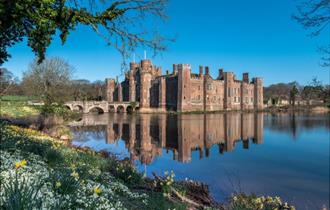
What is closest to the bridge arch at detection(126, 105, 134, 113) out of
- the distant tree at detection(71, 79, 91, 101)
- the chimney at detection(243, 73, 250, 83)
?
the distant tree at detection(71, 79, 91, 101)

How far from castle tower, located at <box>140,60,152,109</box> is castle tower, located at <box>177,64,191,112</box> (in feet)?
30.3

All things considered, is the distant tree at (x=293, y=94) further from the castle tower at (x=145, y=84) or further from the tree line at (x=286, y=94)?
the castle tower at (x=145, y=84)

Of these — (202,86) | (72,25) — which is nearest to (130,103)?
(202,86)

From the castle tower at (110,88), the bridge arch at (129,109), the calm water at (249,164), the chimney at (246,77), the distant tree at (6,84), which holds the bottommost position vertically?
the calm water at (249,164)

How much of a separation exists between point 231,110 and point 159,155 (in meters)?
71.9

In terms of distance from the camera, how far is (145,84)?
81.4 meters

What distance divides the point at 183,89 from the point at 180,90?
2.41 feet

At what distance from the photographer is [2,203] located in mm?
3324

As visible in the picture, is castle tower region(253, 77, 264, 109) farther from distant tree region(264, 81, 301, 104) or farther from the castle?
distant tree region(264, 81, 301, 104)

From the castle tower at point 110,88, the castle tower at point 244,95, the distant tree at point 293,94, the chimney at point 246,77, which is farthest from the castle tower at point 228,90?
the castle tower at point 110,88

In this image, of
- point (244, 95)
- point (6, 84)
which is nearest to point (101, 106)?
point (244, 95)

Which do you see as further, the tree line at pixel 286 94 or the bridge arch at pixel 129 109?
the tree line at pixel 286 94

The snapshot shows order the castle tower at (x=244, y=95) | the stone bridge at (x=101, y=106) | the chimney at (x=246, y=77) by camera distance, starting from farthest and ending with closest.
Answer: the chimney at (x=246, y=77)
the castle tower at (x=244, y=95)
the stone bridge at (x=101, y=106)

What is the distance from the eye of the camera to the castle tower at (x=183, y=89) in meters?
74.9
